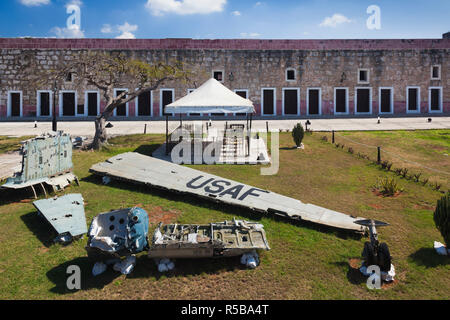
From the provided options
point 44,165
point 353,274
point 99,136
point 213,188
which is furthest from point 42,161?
point 353,274

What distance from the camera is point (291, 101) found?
2802cm

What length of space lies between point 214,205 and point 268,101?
2166 centimetres

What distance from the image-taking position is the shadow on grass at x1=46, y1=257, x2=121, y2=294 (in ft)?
14.9

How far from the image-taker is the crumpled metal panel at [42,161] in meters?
8.01

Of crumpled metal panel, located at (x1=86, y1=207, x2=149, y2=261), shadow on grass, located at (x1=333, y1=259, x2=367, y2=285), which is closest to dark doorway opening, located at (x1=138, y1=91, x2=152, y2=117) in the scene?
crumpled metal panel, located at (x1=86, y1=207, x2=149, y2=261)

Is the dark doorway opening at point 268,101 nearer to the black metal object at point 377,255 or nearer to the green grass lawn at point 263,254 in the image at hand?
the green grass lawn at point 263,254

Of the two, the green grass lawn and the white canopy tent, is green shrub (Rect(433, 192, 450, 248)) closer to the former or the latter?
the green grass lawn

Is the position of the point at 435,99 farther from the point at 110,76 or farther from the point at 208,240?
the point at 208,240

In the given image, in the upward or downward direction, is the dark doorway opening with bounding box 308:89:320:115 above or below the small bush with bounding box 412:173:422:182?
above

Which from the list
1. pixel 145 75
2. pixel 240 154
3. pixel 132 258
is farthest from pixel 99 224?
pixel 145 75

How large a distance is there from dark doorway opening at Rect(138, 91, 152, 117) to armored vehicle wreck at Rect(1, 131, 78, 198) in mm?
18492
